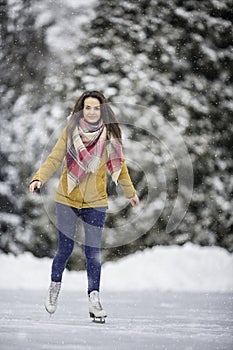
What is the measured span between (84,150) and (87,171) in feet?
0.15

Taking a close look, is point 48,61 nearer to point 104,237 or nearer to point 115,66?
point 115,66

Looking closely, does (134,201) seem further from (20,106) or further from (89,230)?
(20,106)

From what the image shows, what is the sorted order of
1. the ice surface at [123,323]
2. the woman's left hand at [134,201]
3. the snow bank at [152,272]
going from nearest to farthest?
1. the ice surface at [123,323]
2. the woman's left hand at [134,201]
3. the snow bank at [152,272]

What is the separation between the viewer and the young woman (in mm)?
1464

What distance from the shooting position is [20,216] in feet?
7.16

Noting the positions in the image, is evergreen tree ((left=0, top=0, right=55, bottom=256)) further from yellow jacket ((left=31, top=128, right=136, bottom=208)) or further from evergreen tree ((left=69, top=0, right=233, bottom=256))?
yellow jacket ((left=31, top=128, right=136, bottom=208))

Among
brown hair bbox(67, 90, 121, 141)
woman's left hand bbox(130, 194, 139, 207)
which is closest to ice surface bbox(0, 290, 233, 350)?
woman's left hand bbox(130, 194, 139, 207)

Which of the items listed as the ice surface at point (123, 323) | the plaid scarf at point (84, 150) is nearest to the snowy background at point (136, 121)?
the ice surface at point (123, 323)

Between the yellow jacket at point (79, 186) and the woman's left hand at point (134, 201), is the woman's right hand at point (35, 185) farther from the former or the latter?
the woman's left hand at point (134, 201)

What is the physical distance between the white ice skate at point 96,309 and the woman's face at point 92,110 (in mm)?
379

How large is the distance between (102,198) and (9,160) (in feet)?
2.49

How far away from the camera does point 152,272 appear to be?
2.08 meters

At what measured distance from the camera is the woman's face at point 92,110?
1.47 meters

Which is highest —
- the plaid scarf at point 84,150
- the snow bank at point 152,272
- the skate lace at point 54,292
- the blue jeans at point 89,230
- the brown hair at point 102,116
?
the brown hair at point 102,116
